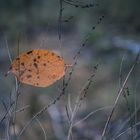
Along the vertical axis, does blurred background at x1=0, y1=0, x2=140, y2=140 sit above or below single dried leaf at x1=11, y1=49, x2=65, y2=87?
below

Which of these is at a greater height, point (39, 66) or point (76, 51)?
point (39, 66)

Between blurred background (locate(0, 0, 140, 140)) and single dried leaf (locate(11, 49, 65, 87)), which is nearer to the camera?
single dried leaf (locate(11, 49, 65, 87))

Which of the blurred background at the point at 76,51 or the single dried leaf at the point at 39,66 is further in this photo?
the blurred background at the point at 76,51

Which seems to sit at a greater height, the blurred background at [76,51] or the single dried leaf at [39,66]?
the single dried leaf at [39,66]

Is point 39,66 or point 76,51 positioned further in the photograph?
point 76,51

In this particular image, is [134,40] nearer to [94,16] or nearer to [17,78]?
[94,16]
